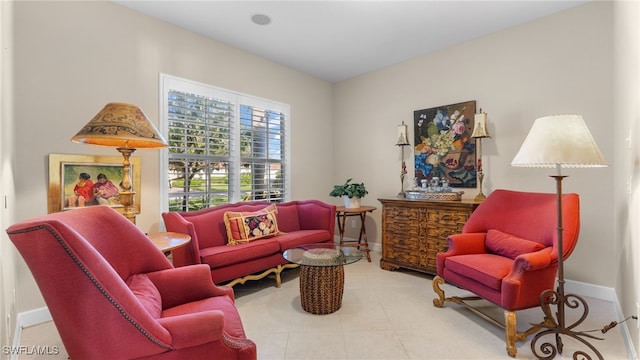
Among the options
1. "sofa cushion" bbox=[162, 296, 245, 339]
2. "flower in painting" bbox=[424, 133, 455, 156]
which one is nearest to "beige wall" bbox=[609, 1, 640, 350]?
"flower in painting" bbox=[424, 133, 455, 156]

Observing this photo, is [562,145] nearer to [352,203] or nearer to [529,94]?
[529,94]

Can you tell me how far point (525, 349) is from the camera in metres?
2.07

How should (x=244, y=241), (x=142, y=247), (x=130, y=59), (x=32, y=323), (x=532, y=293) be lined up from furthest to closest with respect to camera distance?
1. (x=244, y=241)
2. (x=130, y=59)
3. (x=32, y=323)
4. (x=532, y=293)
5. (x=142, y=247)

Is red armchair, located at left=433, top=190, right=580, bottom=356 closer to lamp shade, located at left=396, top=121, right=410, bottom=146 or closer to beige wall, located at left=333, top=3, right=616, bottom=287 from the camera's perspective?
beige wall, located at left=333, top=3, right=616, bottom=287

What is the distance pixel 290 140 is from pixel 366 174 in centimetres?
138

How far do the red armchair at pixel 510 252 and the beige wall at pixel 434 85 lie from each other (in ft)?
1.44

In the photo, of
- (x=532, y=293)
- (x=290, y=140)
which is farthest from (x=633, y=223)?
(x=290, y=140)

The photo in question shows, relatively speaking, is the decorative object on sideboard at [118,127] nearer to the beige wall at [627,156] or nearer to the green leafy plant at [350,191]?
the green leafy plant at [350,191]

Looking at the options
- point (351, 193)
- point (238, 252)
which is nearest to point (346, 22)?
point (351, 193)

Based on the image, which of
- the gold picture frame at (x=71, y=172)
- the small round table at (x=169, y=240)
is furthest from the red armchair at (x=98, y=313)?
the gold picture frame at (x=71, y=172)

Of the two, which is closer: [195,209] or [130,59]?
[130,59]

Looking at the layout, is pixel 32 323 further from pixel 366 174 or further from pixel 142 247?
pixel 366 174

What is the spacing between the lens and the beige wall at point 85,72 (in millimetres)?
2396

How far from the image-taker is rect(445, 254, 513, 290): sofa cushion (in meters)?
2.21
